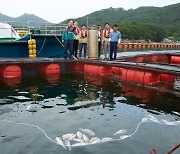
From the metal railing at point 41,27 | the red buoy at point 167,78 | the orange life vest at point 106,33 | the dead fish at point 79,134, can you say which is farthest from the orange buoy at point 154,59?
the dead fish at point 79,134

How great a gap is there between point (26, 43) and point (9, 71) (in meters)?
4.15

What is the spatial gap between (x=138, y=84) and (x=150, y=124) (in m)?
5.25

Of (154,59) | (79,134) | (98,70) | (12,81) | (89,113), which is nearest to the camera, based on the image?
(79,134)

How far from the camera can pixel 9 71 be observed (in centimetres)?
1370

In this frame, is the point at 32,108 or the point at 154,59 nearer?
the point at 32,108

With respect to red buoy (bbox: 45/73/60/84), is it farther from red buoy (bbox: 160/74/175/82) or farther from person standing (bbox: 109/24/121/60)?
red buoy (bbox: 160/74/175/82)

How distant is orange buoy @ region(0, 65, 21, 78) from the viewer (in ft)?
44.8

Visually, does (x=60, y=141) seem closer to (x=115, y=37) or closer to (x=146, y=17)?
(x=115, y=37)

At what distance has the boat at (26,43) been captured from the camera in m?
17.1

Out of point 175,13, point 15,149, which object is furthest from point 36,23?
point 175,13

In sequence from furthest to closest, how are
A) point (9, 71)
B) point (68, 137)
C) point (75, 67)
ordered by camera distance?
point (75, 67) < point (9, 71) < point (68, 137)

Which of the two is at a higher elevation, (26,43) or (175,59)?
(26,43)

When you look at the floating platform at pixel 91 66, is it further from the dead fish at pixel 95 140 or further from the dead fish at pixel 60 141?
the dead fish at pixel 60 141

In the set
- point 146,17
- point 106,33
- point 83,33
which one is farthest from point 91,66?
point 146,17
